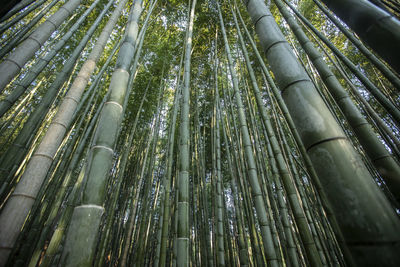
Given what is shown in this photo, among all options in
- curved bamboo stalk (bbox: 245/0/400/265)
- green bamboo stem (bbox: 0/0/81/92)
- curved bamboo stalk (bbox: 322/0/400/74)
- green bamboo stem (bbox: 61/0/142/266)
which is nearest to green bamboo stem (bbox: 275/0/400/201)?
curved bamboo stalk (bbox: 322/0/400/74)

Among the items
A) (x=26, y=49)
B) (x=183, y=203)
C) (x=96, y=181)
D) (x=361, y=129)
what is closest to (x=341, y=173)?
(x=96, y=181)

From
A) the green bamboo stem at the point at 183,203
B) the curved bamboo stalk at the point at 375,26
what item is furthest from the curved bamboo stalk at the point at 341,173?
the green bamboo stem at the point at 183,203

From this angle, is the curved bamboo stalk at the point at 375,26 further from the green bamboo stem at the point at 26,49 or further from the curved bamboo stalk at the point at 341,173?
the green bamboo stem at the point at 26,49

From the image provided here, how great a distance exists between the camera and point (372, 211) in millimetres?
471

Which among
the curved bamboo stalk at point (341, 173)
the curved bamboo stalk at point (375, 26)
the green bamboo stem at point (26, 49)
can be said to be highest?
the green bamboo stem at point (26, 49)

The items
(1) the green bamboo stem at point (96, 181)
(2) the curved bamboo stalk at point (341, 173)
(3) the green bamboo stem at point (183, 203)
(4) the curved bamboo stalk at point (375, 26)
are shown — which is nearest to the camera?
(2) the curved bamboo stalk at point (341, 173)

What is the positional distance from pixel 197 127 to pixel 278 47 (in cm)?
387

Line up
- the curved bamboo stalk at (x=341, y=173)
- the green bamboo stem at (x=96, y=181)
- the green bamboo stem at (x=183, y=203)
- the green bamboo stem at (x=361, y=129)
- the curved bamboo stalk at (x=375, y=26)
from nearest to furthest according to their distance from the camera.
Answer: the curved bamboo stalk at (x=341, y=173) < the curved bamboo stalk at (x=375, y=26) < the green bamboo stem at (x=96, y=181) < the green bamboo stem at (x=361, y=129) < the green bamboo stem at (x=183, y=203)

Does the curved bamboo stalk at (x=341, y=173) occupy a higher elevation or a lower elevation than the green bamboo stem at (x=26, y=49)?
lower

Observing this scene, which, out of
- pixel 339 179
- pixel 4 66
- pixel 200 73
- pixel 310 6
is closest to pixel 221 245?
pixel 339 179

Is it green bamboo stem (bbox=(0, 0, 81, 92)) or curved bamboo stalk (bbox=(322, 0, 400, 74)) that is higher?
green bamboo stem (bbox=(0, 0, 81, 92))

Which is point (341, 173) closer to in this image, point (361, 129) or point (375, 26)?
point (375, 26)

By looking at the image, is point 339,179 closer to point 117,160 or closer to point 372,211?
point 372,211

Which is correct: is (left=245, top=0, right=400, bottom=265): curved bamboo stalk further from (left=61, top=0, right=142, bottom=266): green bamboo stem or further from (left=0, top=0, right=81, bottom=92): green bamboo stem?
(left=0, top=0, right=81, bottom=92): green bamboo stem
